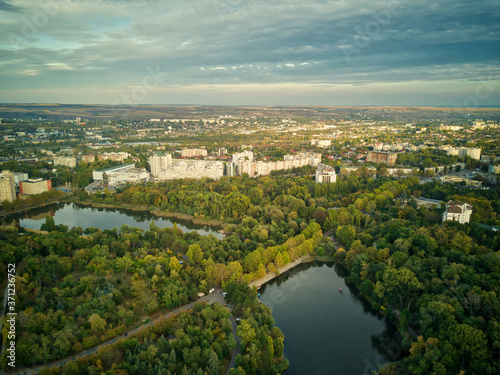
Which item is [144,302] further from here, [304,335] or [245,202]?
[245,202]

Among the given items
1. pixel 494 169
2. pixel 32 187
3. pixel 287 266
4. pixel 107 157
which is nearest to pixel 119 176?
pixel 32 187

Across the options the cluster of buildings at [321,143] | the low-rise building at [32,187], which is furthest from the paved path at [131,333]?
the cluster of buildings at [321,143]

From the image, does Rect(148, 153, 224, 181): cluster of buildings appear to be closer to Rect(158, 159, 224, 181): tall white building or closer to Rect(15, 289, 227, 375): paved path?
Rect(158, 159, 224, 181): tall white building

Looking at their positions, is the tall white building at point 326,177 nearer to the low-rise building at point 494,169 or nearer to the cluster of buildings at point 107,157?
the low-rise building at point 494,169

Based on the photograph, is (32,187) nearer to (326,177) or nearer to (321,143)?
(326,177)

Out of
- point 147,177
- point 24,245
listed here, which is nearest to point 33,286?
point 24,245

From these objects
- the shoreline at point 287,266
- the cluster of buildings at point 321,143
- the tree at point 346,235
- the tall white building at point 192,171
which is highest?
the cluster of buildings at point 321,143
